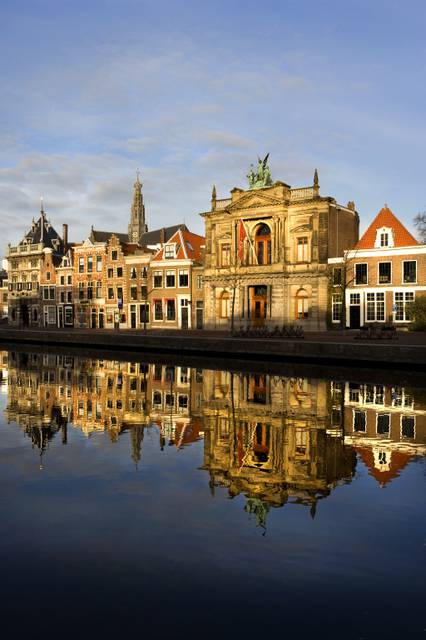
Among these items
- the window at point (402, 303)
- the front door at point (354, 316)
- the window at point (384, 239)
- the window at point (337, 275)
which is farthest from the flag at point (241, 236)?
the window at point (402, 303)

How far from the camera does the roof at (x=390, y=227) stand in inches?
2215

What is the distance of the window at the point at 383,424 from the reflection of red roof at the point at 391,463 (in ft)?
7.84

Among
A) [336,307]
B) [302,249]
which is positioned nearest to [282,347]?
[336,307]

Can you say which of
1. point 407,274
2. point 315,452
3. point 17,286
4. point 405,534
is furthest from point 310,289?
point 17,286

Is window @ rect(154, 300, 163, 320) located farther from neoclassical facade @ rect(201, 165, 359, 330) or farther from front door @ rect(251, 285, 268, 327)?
front door @ rect(251, 285, 268, 327)

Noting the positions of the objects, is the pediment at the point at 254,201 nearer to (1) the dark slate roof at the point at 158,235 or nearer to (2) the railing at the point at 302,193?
(2) the railing at the point at 302,193

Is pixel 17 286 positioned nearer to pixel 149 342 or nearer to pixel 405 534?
pixel 149 342

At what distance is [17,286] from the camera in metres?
98.4

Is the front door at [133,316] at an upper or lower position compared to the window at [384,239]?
lower

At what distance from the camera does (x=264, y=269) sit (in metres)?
62.0

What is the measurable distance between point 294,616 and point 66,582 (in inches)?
127

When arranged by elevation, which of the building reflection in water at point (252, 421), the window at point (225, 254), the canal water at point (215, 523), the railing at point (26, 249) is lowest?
the canal water at point (215, 523)

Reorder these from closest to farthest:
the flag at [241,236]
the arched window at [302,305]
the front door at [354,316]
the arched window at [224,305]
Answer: the front door at [354,316] < the arched window at [302,305] < the flag at [241,236] < the arched window at [224,305]

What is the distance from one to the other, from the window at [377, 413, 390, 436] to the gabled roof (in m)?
53.3
